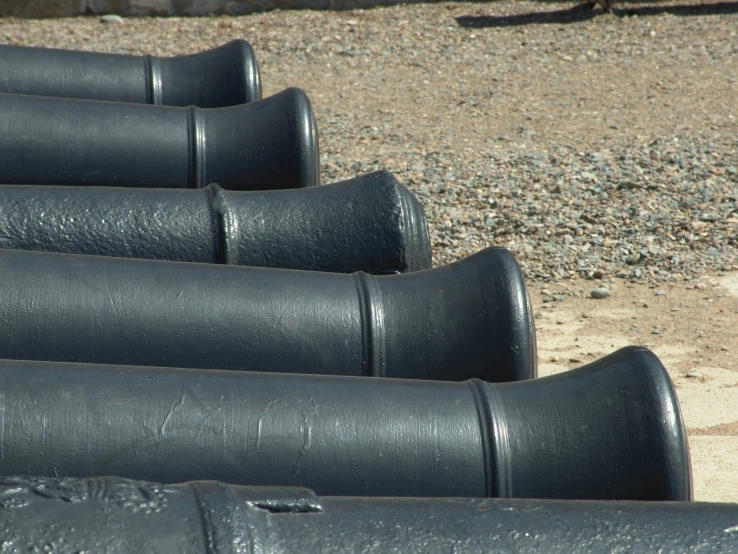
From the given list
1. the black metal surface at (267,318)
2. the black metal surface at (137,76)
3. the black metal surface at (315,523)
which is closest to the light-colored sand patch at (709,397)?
the black metal surface at (267,318)

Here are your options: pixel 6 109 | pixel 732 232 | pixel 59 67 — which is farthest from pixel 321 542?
pixel 732 232

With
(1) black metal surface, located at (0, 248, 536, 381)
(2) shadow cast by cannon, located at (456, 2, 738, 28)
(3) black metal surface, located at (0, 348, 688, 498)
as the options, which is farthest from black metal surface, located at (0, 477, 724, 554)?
(2) shadow cast by cannon, located at (456, 2, 738, 28)

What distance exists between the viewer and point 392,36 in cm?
1270

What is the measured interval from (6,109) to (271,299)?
6.83ft

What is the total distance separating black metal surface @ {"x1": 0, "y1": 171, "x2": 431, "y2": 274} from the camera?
3.80m

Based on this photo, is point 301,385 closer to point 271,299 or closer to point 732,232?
point 271,299

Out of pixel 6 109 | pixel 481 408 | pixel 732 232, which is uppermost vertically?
pixel 6 109

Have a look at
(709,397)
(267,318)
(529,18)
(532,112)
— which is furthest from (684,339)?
(529,18)

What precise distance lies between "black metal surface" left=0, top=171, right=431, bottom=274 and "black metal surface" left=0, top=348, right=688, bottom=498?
1227 millimetres

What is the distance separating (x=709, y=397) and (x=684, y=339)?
670 mm

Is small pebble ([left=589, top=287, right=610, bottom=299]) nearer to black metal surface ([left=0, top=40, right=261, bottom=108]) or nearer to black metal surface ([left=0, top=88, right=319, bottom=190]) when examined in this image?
black metal surface ([left=0, top=88, right=319, bottom=190])

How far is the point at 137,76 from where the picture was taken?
595 centimetres

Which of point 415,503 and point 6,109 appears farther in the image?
point 6,109

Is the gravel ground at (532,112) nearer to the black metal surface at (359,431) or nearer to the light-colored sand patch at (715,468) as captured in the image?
the light-colored sand patch at (715,468)
